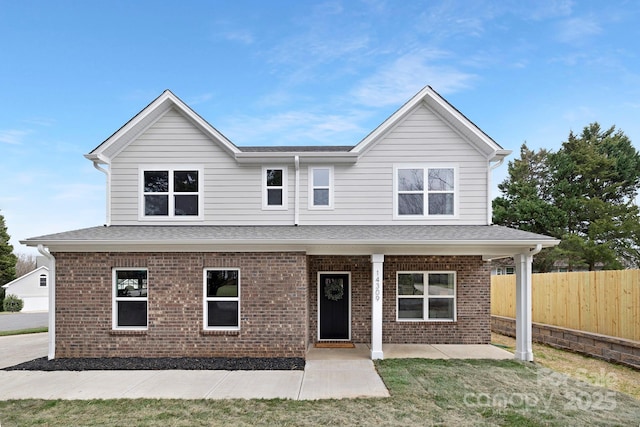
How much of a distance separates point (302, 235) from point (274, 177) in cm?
271

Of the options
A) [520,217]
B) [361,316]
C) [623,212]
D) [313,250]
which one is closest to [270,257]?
[313,250]

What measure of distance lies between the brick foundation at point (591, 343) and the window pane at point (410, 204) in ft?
18.6

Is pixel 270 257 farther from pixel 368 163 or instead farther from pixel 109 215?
pixel 109 215

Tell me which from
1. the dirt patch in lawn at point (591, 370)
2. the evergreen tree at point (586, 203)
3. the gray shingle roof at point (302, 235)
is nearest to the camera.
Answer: the dirt patch in lawn at point (591, 370)

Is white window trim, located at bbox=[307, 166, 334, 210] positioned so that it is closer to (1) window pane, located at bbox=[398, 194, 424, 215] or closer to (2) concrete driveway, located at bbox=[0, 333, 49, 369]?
(1) window pane, located at bbox=[398, 194, 424, 215]

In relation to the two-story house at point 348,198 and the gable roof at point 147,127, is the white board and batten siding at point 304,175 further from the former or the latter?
the gable roof at point 147,127

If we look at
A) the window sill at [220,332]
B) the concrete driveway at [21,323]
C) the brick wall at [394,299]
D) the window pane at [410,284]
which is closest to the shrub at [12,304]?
the concrete driveway at [21,323]

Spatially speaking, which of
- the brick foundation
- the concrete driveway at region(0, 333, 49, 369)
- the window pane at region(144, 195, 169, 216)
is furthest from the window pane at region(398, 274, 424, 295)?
the concrete driveway at region(0, 333, 49, 369)

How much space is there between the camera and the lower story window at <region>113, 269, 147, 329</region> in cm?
1022

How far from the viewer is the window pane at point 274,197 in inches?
472

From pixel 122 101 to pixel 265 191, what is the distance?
10.6 metres

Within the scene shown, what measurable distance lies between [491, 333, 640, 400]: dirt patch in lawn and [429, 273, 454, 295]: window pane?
7.68ft

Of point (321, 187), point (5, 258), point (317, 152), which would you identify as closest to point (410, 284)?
point (321, 187)

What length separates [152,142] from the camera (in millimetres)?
12031
